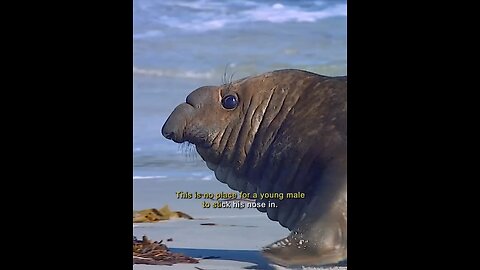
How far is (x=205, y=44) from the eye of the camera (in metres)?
3.45

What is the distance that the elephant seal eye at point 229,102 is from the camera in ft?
11.6

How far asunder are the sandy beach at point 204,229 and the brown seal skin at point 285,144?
56 mm

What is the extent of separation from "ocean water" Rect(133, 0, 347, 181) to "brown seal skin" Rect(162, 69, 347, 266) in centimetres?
8

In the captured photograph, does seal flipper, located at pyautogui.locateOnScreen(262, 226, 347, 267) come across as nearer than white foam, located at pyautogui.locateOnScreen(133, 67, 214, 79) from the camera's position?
Yes

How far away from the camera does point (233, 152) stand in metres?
3.51

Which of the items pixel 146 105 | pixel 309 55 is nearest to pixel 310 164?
pixel 309 55

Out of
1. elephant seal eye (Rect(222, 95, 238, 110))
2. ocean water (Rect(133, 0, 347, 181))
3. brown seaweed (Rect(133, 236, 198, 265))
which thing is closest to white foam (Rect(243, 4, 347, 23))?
ocean water (Rect(133, 0, 347, 181))

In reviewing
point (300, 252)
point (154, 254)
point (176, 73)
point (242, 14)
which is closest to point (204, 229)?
point (154, 254)

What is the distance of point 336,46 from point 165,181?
3.19 feet

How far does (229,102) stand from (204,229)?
23.1 inches

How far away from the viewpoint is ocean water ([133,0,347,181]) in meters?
3.45

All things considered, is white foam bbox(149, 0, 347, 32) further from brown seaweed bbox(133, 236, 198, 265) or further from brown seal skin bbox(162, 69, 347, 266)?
brown seaweed bbox(133, 236, 198, 265)

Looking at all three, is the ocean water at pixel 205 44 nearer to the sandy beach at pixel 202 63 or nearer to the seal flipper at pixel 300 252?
the sandy beach at pixel 202 63
